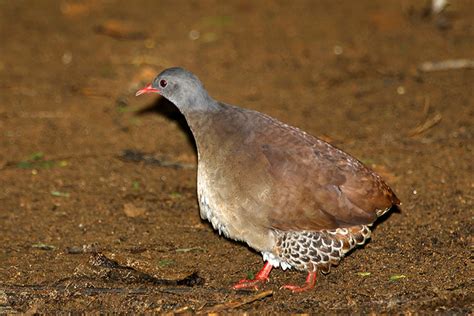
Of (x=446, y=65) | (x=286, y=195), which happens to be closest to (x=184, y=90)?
(x=286, y=195)

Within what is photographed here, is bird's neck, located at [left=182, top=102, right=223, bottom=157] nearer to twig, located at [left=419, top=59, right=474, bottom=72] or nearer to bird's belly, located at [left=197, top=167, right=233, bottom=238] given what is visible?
bird's belly, located at [left=197, top=167, right=233, bottom=238]

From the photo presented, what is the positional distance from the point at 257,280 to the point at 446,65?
14.1ft

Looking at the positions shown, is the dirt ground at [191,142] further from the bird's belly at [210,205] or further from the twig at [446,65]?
the bird's belly at [210,205]

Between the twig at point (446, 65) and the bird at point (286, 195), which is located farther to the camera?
the twig at point (446, 65)

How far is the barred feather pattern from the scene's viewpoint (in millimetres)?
4969

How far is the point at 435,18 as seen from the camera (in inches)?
375

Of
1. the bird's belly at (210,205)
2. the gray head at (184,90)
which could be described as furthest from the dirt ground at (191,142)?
the gray head at (184,90)

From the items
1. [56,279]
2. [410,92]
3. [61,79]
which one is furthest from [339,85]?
[56,279]

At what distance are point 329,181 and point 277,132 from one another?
484mm

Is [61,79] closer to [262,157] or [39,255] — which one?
[39,255]

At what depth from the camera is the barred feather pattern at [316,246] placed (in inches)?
196

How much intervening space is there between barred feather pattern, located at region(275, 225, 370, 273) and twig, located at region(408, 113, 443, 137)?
229cm

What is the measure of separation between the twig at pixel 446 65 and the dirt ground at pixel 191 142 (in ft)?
0.24

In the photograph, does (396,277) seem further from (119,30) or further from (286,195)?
(119,30)
